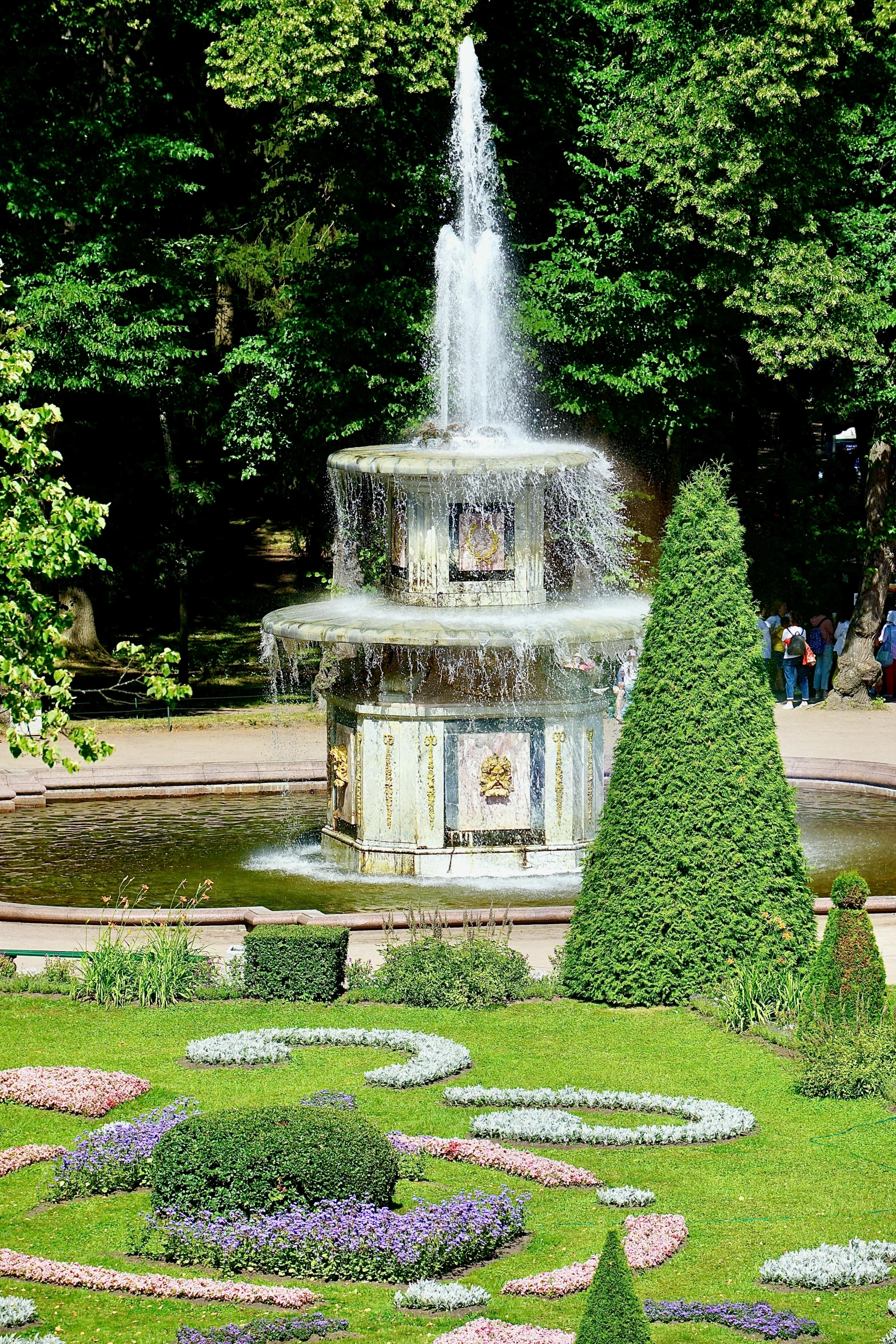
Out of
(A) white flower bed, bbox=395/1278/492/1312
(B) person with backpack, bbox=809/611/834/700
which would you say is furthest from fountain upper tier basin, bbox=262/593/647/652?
(B) person with backpack, bbox=809/611/834/700

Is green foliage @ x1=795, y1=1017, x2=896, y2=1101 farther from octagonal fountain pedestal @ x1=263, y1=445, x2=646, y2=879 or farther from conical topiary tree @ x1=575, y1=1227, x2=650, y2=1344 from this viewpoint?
octagonal fountain pedestal @ x1=263, y1=445, x2=646, y2=879

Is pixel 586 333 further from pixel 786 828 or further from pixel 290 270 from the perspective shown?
pixel 786 828

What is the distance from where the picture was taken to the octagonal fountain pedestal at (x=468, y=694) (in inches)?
910

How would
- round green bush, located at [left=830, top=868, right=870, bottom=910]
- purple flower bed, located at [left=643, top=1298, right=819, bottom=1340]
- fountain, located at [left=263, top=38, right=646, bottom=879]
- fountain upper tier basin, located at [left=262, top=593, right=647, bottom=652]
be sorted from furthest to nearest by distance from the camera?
1. fountain, located at [left=263, top=38, right=646, bottom=879]
2. fountain upper tier basin, located at [left=262, top=593, right=647, bottom=652]
3. round green bush, located at [left=830, top=868, right=870, bottom=910]
4. purple flower bed, located at [left=643, top=1298, right=819, bottom=1340]

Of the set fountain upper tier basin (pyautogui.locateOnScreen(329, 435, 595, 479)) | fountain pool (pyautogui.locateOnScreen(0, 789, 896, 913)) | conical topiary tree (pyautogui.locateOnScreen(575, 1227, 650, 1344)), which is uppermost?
fountain upper tier basin (pyautogui.locateOnScreen(329, 435, 595, 479))

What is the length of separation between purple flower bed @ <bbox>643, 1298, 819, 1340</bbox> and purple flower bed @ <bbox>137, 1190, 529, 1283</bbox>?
1287mm

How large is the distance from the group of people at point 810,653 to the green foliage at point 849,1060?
1974 centimetres

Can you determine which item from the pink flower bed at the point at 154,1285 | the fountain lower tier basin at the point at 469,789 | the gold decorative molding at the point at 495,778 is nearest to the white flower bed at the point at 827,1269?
the pink flower bed at the point at 154,1285

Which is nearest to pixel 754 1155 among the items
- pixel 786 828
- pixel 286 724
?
pixel 786 828

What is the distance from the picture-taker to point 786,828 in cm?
1736

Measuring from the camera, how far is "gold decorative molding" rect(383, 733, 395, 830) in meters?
23.3

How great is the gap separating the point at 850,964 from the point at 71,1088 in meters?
5.85

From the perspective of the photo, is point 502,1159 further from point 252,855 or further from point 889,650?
point 889,650

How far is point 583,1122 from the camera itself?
1432 cm
